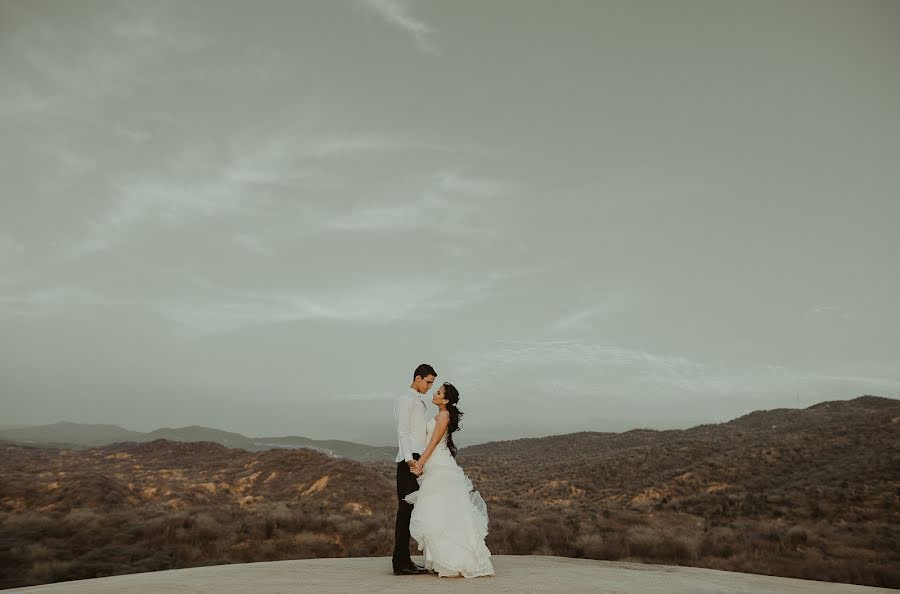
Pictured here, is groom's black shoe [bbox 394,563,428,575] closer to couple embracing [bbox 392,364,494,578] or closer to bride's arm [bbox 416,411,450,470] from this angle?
couple embracing [bbox 392,364,494,578]

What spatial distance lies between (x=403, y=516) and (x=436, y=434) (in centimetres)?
116

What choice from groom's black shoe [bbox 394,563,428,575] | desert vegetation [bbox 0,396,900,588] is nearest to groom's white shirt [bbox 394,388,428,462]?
groom's black shoe [bbox 394,563,428,575]

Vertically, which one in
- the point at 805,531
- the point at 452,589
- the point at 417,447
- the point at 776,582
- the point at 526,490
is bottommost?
the point at 526,490

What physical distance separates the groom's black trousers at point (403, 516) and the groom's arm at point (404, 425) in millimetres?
215

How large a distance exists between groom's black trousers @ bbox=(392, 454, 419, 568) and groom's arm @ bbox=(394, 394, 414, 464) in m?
0.21

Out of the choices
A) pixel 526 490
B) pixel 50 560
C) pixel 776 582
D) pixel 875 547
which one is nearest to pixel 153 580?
pixel 50 560

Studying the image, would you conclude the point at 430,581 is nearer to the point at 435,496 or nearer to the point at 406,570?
the point at 406,570

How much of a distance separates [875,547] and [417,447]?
1375 cm

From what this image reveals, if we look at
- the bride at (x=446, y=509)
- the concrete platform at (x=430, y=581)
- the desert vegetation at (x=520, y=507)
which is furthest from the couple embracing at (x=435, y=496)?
the desert vegetation at (x=520, y=507)

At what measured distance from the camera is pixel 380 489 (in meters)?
27.7

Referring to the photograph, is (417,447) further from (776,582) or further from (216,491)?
(216,491)

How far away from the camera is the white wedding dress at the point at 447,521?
646 centimetres

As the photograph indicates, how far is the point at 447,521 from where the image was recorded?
21.9 ft

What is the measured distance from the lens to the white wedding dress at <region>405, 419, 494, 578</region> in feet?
21.2
